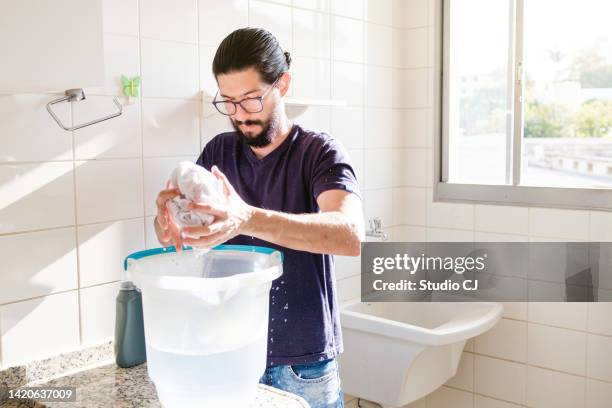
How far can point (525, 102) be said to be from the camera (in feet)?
8.28

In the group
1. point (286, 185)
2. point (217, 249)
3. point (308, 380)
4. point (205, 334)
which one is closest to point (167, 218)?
point (217, 249)

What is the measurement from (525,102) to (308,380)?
146cm

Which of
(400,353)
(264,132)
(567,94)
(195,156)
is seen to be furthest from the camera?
(567,94)

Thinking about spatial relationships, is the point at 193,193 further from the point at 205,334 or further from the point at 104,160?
the point at 104,160

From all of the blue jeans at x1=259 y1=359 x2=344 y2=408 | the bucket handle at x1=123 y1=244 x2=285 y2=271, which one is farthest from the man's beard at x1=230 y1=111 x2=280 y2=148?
the blue jeans at x1=259 y1=359 x2=344 y2=408

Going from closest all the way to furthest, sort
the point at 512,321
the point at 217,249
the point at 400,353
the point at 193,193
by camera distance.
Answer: the point at 193,193, the point at 217,249, the point at 400,353, the point at 512,321

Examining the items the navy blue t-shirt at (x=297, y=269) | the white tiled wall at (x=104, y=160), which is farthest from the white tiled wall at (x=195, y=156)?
the navy blue t-shirt at (x=297, y=269)

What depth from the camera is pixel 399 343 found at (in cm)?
218

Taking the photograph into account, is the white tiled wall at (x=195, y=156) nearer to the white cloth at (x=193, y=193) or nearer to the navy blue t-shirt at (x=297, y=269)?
the navy blue t-shirt at (x=297, y=269)

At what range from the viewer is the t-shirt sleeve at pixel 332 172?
4.88 feet

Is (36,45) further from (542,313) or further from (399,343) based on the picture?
(542,313)

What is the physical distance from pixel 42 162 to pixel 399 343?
4.01ft

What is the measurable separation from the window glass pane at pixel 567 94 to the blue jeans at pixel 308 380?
128 centimetres

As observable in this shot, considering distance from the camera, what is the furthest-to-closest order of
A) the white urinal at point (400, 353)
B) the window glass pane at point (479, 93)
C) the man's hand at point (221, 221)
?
the window glass pane at point (479, 93), the white urinal at point (400, 353), the man's hand at point (221, 221)
